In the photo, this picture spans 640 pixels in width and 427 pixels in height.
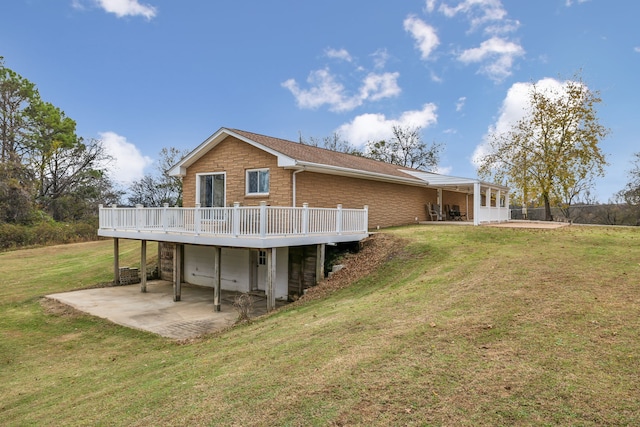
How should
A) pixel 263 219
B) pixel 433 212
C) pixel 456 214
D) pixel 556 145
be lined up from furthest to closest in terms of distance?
pixel 556 145, pixel 456 214, pixel 433 212, pixel 263 219

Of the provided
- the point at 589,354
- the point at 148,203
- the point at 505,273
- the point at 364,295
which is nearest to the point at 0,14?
the point at 148,203

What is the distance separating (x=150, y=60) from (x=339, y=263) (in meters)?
19.2

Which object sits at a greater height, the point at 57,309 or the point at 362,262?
the point at 362,262

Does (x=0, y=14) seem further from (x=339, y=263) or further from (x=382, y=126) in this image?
(x=382, y=126)

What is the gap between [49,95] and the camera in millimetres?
38531

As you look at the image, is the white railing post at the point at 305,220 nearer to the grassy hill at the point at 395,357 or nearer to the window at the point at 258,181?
the grassy hill at the point at 395,357

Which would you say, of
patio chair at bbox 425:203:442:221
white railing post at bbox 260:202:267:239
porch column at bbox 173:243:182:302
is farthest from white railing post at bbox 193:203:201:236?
patio chair at bbox 425:203:442:221

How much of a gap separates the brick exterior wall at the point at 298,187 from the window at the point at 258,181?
191mm

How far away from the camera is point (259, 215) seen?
10664mm

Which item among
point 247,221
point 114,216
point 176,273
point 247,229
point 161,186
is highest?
point 161,186

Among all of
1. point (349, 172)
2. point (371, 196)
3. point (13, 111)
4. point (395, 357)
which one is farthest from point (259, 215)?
point (13, 111)

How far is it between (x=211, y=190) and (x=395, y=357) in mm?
12910

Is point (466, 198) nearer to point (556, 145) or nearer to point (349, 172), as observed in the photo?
point (556, 145)

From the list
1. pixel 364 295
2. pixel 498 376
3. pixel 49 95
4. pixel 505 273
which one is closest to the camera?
pixel 498 376
